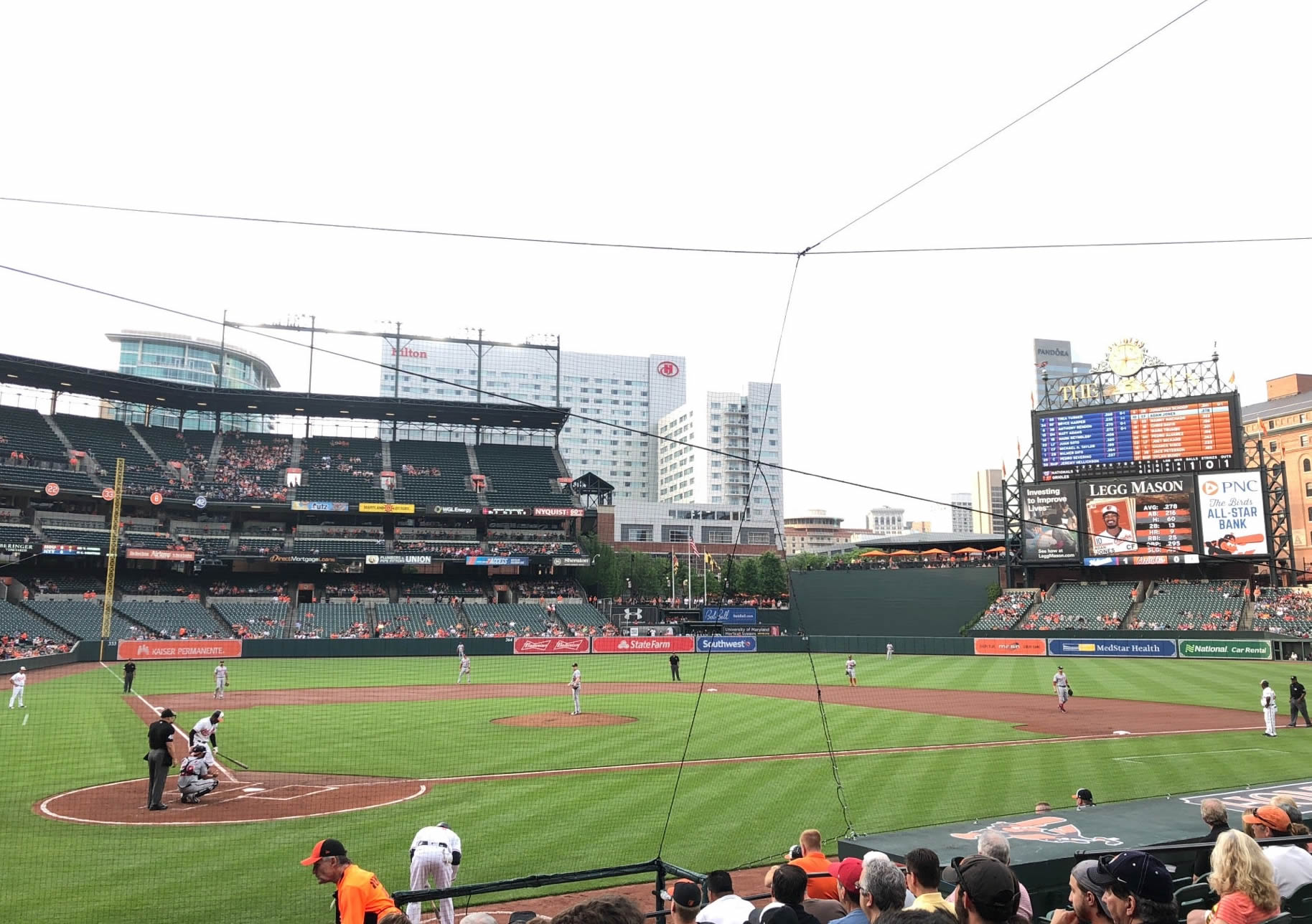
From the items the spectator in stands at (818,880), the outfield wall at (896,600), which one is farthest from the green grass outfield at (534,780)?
the outfield wall at (896,600)

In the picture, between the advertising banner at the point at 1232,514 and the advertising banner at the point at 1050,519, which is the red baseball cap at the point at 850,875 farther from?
the advertising banner at the point at 1232,514

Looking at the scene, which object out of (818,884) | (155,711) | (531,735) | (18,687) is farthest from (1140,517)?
(18,687)

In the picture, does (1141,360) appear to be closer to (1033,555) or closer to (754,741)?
(1033,555)

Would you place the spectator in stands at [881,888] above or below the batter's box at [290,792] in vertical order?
above

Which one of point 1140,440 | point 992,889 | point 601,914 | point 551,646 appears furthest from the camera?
point 551,646

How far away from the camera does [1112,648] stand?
165 ft

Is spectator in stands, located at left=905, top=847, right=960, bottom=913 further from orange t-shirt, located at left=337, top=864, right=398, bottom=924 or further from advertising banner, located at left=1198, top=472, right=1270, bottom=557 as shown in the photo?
advertising banner, located at left=1198, top=472, right=1270, bottom=557

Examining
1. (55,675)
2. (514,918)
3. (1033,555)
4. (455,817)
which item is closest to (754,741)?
(455,817)

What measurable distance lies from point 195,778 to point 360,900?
443 inches

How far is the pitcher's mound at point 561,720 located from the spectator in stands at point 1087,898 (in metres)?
22.2

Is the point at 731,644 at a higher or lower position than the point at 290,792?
lower

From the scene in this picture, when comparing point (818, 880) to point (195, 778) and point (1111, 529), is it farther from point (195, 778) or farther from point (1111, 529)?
point (1111, 529)

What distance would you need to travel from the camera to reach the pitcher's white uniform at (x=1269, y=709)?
22.3 m

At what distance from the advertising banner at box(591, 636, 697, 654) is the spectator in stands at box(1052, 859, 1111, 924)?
5189 centimetres
